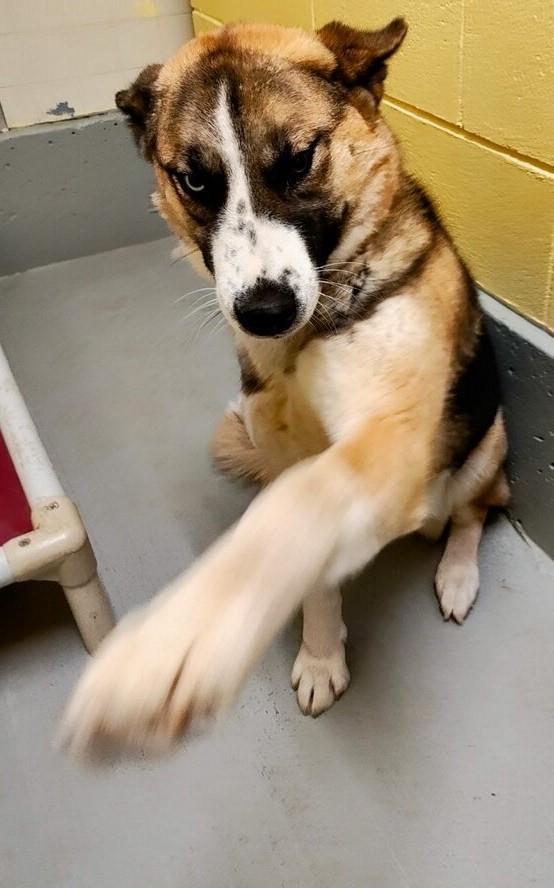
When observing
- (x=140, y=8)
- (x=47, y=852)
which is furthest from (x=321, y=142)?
(x=140, y=8)

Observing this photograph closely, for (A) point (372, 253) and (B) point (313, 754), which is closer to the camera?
(A) point (372, 253)

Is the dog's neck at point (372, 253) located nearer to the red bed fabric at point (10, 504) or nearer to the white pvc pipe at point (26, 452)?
the white pvc pipe at point (26, 452)

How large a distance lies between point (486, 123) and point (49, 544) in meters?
1.13

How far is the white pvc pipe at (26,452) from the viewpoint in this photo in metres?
1.45

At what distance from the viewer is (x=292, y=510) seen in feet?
2.66

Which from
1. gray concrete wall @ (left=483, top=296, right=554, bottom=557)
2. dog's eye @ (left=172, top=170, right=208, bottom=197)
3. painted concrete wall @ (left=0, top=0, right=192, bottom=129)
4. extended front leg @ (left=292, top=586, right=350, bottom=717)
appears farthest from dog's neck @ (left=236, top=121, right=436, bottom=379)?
painted concrete wall @ (left=0, top=0, right=192, bottom=129)

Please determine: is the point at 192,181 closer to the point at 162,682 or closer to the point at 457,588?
the point at 162,682

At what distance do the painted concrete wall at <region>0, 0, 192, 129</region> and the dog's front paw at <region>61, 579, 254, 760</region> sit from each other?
7.81ft

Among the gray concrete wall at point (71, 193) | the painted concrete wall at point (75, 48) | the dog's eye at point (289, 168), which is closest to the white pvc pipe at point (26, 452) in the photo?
the dog's eye at point (289, 168)

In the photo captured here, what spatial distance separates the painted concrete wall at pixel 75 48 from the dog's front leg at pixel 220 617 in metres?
2.24

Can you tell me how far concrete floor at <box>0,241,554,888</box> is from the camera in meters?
1.21

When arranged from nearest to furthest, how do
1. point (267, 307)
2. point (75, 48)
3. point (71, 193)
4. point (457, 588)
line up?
point (267, 307) < point (457, 588) < point (75, 48) < point (71, 193)

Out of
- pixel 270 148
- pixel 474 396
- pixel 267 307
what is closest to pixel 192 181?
pixel 270 148

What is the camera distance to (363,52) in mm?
1206
